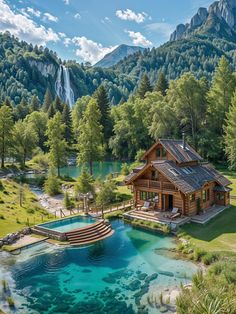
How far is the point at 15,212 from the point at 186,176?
15.1m

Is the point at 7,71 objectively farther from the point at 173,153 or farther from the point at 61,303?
the point at 61,303

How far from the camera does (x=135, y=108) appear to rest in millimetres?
65188

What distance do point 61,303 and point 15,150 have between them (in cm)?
4020

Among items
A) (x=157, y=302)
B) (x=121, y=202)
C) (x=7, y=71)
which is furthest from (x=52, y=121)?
(x=7, y=71)

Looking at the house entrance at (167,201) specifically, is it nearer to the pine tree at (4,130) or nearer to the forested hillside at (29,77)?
the pine tree at (4,130)

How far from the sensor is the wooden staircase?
23094 millimetres

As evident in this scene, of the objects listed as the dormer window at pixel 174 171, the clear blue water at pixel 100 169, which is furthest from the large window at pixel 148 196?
the clear blue water at pixel 100 169

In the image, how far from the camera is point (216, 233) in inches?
919

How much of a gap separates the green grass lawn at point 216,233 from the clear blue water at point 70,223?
7.69m

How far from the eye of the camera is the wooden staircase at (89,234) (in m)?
23.1

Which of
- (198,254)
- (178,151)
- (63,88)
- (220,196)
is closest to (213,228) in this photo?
(198,254)

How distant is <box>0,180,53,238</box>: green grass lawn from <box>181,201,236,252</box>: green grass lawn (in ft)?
39.9

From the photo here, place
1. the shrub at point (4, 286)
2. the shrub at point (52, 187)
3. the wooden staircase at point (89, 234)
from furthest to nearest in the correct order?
the shrub at point (52, 187) < the wooden staircase at point (89, 234) < the shrub at point (4, 286)

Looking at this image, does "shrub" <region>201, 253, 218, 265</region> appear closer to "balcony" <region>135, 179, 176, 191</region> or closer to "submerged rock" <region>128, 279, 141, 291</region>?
"submerged rock" <region>128, 279, 141, 291</region>
